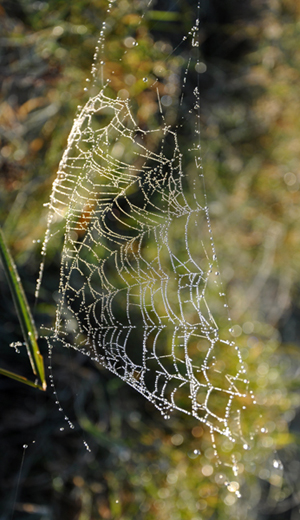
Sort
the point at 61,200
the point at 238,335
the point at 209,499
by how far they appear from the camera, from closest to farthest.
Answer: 1. the point at 61,200
2. the point at 209,499
3. the point at 238,335

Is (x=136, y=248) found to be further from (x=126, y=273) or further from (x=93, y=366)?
(x=93, y=366)

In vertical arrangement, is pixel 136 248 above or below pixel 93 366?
above

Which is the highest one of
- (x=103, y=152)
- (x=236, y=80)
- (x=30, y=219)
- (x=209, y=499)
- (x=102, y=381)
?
(x=236, y=80)

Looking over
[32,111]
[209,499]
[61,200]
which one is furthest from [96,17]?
[209,499]

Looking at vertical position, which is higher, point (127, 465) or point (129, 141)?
point (129, 141)

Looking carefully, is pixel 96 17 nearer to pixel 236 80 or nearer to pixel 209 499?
pixel 236 80

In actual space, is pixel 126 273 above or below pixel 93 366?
above

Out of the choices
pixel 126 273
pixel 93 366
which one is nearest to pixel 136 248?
pixel 126 273

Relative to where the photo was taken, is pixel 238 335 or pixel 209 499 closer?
pixel 209 499
